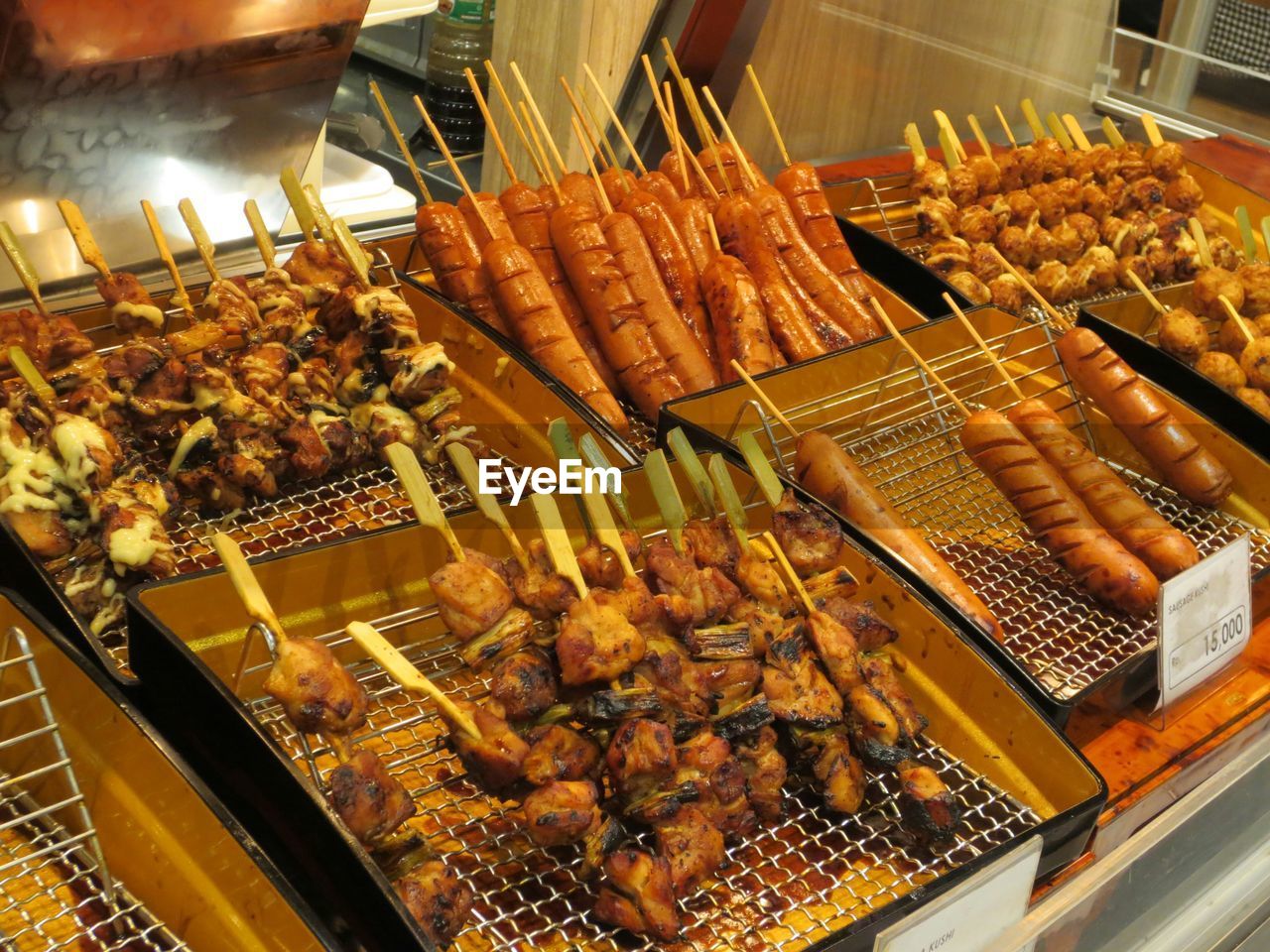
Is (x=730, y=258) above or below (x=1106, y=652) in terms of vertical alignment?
above

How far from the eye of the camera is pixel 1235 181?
190 inches

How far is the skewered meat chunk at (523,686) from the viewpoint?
1.96 m

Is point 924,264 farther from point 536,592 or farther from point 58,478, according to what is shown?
point 58,478

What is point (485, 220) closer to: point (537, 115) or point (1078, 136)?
point (537, 115)

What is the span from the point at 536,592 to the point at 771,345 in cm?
135

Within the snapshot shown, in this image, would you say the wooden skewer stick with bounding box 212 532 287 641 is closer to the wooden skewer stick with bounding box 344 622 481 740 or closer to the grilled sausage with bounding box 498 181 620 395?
the wooden skewer stick with bounding box 344 622 481 740

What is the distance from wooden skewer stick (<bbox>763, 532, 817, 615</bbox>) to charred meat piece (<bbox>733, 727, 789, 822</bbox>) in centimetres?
28

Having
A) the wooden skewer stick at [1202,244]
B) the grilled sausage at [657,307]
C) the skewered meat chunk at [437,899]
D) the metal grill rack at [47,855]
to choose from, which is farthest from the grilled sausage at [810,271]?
the metal grill rack at [47,855]

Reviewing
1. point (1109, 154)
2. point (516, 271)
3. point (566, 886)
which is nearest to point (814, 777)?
point (566, 886)

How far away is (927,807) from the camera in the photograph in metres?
2.06

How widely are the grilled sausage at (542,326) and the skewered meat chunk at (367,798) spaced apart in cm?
135

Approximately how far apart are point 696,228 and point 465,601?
5.81ft

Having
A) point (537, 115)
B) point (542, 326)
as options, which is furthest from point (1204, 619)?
point (537, 115)

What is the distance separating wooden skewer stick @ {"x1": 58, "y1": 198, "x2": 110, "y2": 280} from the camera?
2561mm
